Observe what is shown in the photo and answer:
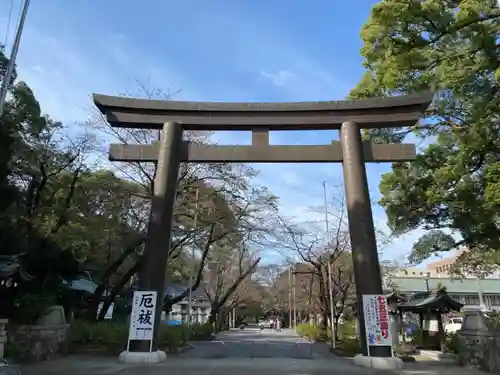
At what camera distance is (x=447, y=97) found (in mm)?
12641

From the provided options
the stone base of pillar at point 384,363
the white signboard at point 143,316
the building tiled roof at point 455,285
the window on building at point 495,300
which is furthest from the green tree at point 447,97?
the window on building at point 495,300

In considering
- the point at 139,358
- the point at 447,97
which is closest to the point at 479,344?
the point at 447,97

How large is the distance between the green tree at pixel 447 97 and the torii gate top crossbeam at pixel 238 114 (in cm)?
122

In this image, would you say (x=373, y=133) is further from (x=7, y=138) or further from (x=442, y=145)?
(x=7, y=138)

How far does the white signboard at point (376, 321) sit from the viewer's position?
37.8 ft

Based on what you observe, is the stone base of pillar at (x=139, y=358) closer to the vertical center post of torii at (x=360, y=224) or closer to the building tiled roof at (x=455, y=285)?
the vertical center post of torii at (x=360, y=224)

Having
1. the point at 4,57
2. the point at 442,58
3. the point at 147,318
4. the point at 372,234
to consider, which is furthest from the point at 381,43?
the point at 4,57

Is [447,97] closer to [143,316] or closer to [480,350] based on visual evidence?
[480,350]

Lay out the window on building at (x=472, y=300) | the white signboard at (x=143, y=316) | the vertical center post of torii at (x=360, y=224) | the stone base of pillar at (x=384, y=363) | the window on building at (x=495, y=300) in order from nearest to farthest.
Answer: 1. the stone base of pillar at (x=384, y=363)
2. the white signboard at (x=143, y=316)
3. the vertical center post of torii at (x=360, y=224)
4. the window on building at (x=472, y=300)
5. the window on building at (x=495, y=300)

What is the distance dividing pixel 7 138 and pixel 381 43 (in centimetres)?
1137

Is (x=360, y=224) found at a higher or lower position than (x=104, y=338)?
higher

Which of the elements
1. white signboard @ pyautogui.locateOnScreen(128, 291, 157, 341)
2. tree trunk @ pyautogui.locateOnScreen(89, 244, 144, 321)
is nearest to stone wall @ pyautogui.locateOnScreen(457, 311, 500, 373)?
white signboard @ pyautogui.locateOnScreen(128, 291, 157, 341)

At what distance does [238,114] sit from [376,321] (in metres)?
7.69

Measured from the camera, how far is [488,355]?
39.9 ft
